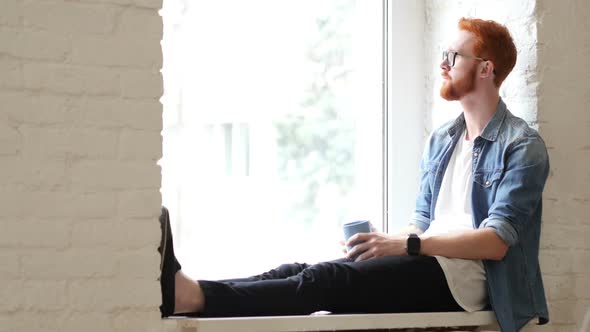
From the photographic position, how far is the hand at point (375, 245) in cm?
264

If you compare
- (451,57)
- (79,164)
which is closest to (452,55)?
(451,57)

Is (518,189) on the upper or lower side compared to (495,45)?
lower

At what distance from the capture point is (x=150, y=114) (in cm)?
231

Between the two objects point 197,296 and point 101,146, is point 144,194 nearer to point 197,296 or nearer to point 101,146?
point 101,146

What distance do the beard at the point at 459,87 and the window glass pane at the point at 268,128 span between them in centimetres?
56

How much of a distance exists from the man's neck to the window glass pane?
591 millimetres

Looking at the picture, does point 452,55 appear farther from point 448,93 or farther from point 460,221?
point 460,221

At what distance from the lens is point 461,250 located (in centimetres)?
262

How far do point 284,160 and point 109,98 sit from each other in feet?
3.60

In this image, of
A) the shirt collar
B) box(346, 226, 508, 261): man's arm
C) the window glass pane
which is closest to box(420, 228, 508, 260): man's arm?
box(346, 226, 508, 261): man's arm

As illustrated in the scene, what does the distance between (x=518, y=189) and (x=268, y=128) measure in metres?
1.00

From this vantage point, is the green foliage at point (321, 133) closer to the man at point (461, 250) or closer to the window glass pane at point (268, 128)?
the window glass pane at point (268, 128)

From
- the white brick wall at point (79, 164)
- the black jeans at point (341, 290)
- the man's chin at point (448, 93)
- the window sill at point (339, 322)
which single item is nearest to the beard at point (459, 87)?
the man's chin at point (448, 93)

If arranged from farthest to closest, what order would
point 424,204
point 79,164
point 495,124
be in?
point 424,204 < point 495,124 < point 79,164
